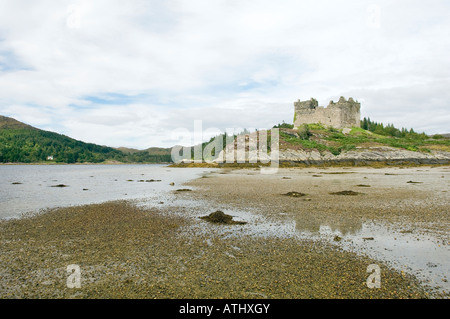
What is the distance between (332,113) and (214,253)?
116077 millimetres

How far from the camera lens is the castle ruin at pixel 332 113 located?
109500 mm

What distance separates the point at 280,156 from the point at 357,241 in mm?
64948

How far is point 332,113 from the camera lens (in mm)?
111438

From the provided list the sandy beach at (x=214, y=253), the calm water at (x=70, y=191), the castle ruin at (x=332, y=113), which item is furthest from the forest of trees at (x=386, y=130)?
the sandy beach at (x=214, y=253)

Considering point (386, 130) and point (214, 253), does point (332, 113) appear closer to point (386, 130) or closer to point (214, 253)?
point (386, 130)

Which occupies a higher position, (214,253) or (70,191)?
(214,253)

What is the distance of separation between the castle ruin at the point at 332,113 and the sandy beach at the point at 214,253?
105 meters

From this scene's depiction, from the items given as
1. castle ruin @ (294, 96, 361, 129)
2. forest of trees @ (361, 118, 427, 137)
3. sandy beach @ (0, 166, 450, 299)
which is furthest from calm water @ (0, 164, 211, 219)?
forest of trees @ (361, 118, 427, 137)

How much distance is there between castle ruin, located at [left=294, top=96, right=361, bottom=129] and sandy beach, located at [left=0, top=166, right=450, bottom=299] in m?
105

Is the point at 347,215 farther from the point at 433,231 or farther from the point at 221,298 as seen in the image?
the point at 221,298

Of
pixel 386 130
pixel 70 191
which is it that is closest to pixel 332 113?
pixel 386 130

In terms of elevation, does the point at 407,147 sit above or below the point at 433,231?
above
